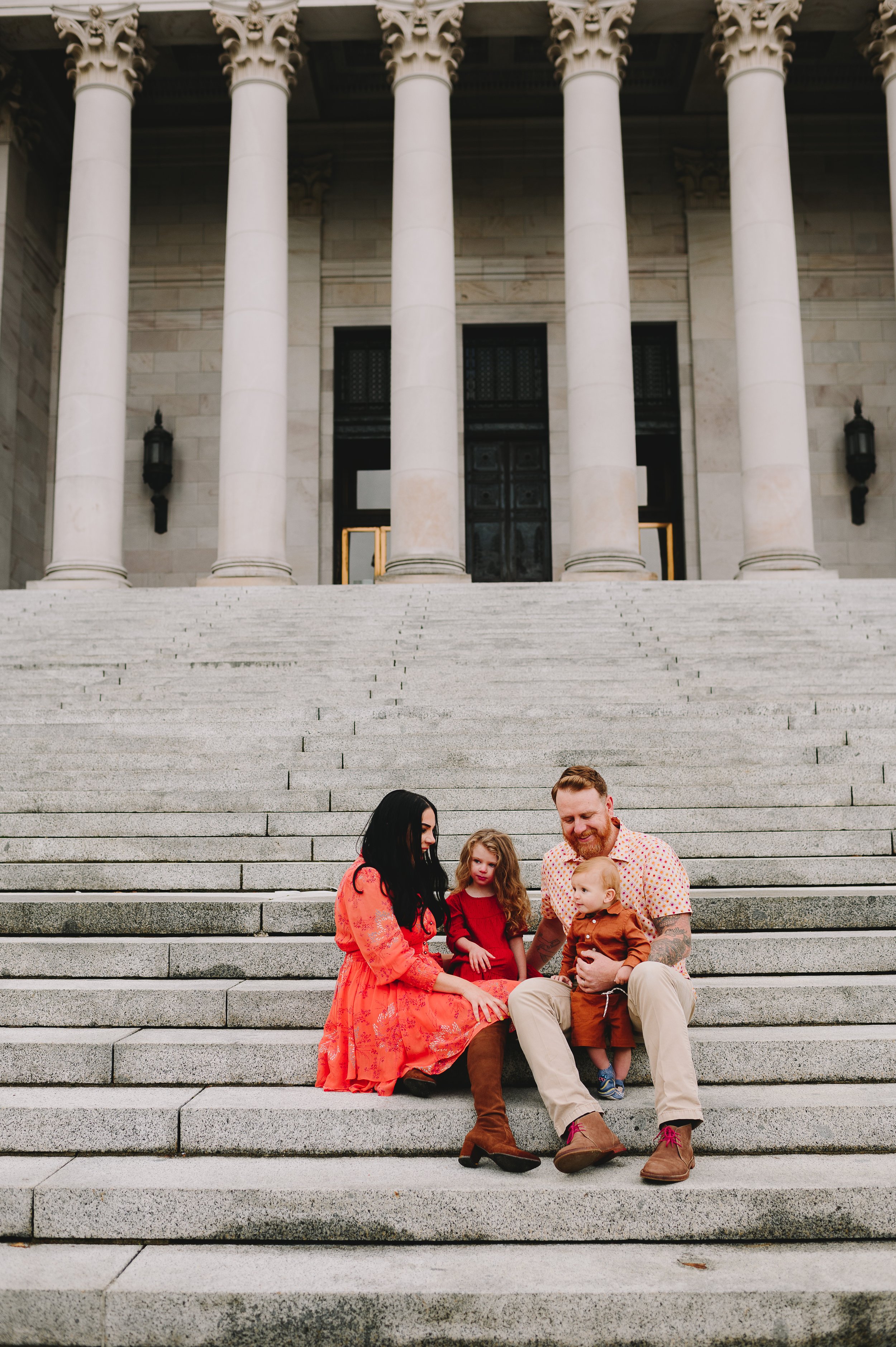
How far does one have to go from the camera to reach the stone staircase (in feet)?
12.3

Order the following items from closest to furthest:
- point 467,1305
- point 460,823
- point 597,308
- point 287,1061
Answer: point 467,1305
point 287,1061
point 460,823
point 597,308

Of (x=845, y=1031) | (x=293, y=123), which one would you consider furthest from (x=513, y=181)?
(x=845, y=1031)

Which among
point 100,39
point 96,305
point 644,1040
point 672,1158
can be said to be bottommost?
point 672,1158

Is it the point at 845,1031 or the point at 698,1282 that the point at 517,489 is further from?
the point at 698,1282

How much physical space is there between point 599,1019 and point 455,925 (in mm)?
873

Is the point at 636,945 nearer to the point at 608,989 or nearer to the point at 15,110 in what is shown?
the point at 608,989

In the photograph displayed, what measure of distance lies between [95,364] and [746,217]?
37.1 feet

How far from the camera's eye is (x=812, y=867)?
6.77m

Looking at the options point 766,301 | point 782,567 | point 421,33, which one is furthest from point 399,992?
point 421,33

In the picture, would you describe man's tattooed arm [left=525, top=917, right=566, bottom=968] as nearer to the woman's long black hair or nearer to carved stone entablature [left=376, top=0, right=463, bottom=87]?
the woman's long black hair

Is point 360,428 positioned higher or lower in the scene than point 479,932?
higher

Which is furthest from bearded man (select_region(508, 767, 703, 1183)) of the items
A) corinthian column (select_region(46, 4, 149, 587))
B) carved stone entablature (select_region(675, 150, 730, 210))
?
carved stone entablature (select_region(675, 150, 730, 210))

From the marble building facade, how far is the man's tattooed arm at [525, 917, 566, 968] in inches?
513

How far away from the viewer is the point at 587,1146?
14.1ft
